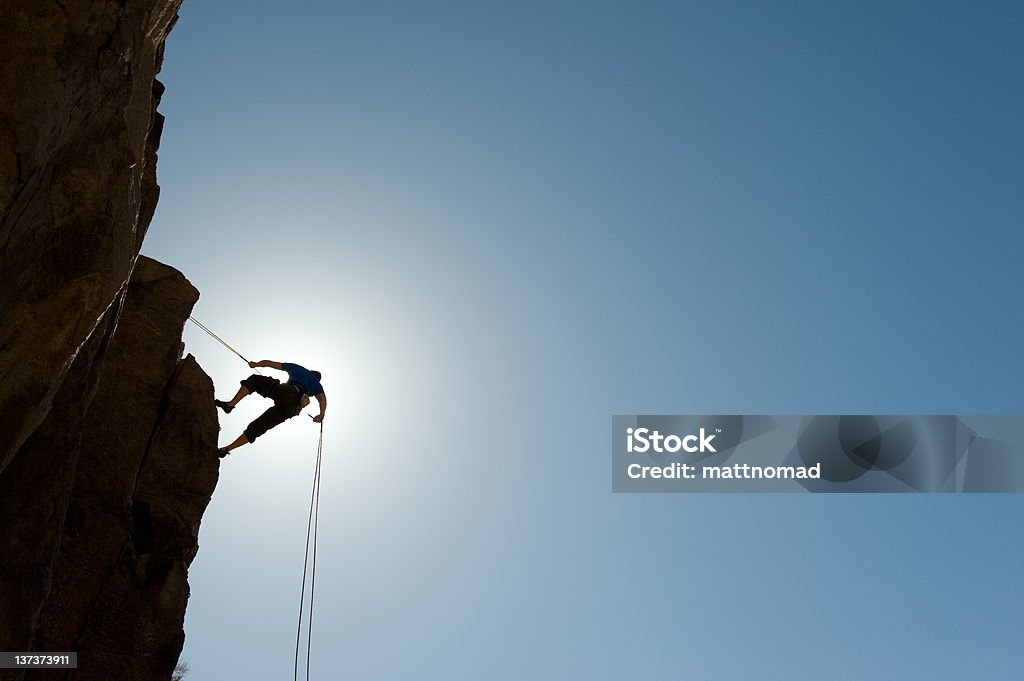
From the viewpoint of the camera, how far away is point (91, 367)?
11.3 m

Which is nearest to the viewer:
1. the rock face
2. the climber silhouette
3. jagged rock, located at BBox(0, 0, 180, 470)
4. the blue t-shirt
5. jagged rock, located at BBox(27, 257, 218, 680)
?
jagged rock, located at BBox(0, 0, 180, 470)

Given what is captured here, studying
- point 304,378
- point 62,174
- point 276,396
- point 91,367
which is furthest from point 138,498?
point 62,174

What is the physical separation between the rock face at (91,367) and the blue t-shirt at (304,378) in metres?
1.96

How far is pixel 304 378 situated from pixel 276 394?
71cm

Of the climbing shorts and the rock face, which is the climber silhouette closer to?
the climbing shorts

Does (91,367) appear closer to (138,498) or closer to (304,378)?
(138,498)

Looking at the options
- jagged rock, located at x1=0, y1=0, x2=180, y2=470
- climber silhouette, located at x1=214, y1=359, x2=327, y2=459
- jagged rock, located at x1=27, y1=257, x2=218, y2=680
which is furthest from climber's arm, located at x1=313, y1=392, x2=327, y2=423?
jagged rock, located at x1=0, y1=0, x2=180, y2=470

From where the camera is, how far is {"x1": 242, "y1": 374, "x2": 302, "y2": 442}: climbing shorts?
50.8ft

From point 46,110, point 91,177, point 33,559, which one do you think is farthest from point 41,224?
point 33,559

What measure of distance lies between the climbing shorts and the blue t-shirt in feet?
0.68

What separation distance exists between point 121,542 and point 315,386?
16.1 ft

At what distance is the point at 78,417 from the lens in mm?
11070

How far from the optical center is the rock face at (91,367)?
7.47m

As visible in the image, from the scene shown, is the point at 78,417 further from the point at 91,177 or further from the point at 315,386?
the point at 315,386
